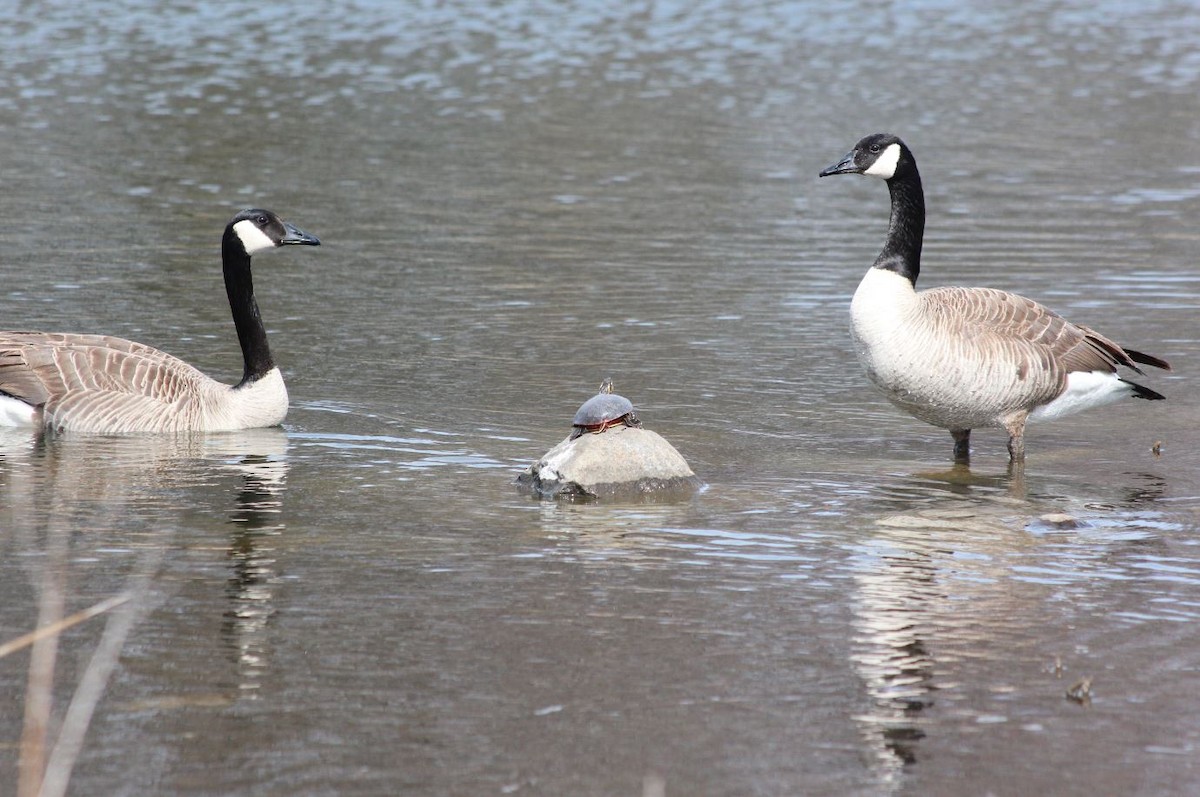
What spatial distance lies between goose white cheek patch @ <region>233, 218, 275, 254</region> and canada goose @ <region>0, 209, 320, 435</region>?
2.77ft

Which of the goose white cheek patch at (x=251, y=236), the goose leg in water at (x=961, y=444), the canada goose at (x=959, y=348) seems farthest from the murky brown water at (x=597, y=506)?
the goose white cheek patch at (x=251, y=236)

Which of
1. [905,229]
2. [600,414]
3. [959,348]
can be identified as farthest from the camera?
[905,229]

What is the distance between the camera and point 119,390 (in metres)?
10.8

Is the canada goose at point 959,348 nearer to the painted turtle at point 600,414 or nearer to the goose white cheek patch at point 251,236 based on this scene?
the painted turtle at point 600,414

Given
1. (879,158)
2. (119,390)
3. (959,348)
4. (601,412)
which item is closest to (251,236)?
(119,390)

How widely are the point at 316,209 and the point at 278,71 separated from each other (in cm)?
1302

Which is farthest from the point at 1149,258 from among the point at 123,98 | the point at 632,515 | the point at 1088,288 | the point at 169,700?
the point at 123,98

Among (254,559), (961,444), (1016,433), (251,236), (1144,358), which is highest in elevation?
(251,236)

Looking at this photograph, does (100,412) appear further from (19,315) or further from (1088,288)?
(1088,288)

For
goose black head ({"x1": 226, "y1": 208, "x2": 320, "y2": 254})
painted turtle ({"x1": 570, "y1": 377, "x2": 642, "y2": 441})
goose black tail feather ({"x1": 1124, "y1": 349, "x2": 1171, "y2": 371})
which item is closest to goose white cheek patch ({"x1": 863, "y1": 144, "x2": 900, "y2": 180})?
goose black tail feather ({"x1": 1124, "y1": 349, "x2": 1171, "y2": 371})

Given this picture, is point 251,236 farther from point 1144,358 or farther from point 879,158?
point 1144,358

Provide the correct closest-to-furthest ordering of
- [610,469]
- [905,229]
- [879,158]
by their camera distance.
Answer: [610,469] → [905,229] → [879,158]

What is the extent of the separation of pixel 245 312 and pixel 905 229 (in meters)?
4.55

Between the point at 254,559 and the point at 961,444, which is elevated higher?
the point at 961,444
